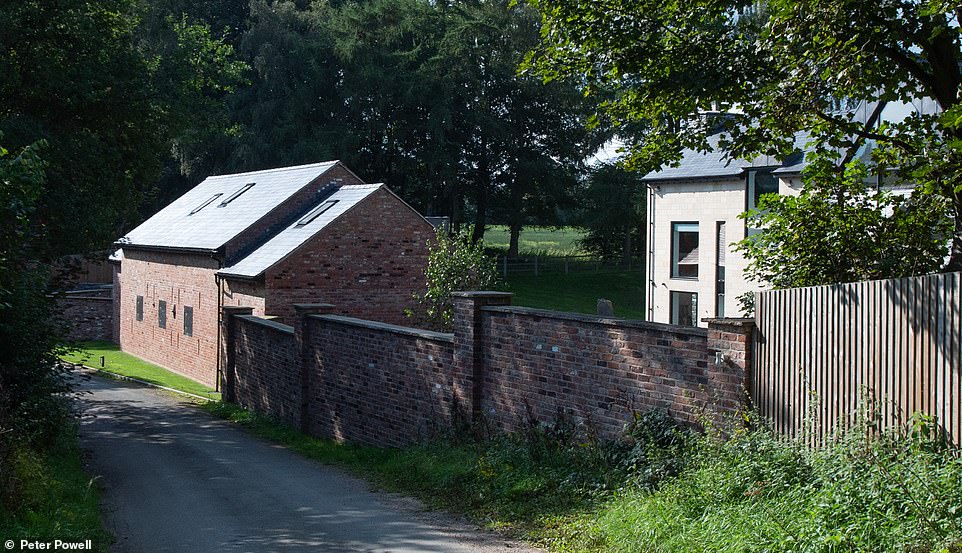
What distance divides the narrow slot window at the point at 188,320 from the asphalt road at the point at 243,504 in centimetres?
1086

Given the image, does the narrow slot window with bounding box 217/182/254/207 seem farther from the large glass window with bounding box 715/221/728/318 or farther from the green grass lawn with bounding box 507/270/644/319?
the large glass window with bounding box 715/221/728/318

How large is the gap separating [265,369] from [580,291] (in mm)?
31872

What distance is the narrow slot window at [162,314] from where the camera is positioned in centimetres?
3250

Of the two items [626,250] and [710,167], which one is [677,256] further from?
[626,250]

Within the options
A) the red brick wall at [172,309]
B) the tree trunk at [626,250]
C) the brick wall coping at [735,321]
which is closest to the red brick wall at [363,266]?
the red brick wall at [172,309]

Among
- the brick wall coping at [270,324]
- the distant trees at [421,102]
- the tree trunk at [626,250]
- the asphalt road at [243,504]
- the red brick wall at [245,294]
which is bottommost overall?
the asphalt road at [243,504]

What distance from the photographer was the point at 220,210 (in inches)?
1264

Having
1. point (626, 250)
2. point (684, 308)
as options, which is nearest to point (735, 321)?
point (684, 308)

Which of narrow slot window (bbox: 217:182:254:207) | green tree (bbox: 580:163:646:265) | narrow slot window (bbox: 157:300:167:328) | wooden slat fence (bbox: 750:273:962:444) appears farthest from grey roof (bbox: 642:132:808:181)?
green tree (bbox: 580:163:646:265)

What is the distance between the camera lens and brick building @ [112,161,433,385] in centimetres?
2523

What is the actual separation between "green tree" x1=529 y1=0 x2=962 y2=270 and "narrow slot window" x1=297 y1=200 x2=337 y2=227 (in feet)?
51.4

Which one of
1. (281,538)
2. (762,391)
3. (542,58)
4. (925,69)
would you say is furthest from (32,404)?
(925,69)

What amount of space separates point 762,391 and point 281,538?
5143 millimetres

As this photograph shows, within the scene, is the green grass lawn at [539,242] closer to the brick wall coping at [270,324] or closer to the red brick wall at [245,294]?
the red brick wall at [245,294]
